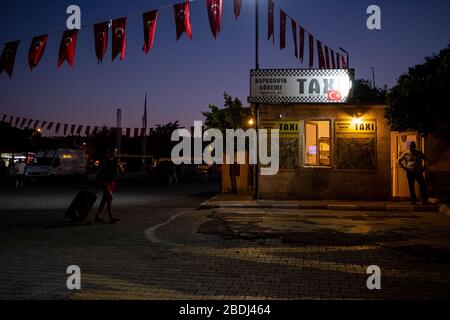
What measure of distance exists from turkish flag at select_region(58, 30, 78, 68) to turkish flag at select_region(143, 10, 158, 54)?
6.19 feet

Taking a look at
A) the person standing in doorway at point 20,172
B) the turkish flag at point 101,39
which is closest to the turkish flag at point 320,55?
the turkish flag at point 101,39

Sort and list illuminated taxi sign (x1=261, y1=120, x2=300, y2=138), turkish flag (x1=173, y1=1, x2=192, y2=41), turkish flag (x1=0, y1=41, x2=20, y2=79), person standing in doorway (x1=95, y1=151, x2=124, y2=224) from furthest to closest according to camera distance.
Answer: illuminated taxi sign (x1=261, y1=120, x2=300, y2=138), turkish flag (x1=0, y1=41, x2=20, y2=79), turkish flag (x1=173, y1=1, x2=192, y2=41), person standing in doorway (x1=95, y1=151, x2=124, y2=224)

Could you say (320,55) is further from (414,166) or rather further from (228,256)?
(228,256)

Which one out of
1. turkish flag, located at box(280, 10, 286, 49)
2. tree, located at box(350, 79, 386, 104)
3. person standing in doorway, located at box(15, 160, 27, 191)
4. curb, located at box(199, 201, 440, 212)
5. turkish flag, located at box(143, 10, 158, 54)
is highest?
tree, located at box(350, 79, 386, 104)

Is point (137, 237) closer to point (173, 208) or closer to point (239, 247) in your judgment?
point (239, 247)

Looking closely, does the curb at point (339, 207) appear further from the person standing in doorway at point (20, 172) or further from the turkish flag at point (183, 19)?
the person standing in doorway at point (20, 172)

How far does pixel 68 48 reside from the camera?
12.6 m

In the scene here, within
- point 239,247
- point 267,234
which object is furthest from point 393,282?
point 267,234

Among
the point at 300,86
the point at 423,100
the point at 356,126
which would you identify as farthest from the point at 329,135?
the point at 423,100

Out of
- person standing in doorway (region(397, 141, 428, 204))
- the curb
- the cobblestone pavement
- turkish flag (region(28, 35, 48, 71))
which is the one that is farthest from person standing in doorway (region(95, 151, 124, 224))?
person standing in doorway (region(397, 141, 428, 204))

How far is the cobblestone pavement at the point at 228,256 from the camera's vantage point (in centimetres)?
564

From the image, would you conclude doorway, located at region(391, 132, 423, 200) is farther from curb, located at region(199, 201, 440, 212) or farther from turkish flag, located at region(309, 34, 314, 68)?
turkish flag, located at region(309, 34, 314, 68)

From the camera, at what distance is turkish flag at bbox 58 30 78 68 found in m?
12.5

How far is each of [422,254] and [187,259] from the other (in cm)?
380
